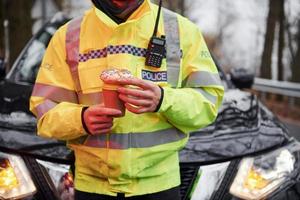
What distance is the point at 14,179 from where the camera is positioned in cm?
319

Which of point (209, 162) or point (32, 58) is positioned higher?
point (32, 58)

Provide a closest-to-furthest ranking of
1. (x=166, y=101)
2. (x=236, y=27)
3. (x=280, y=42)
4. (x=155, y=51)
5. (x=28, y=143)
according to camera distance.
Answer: (x=166, y=101) → (x=155, y=51) → (x=28, y=143) → (x=280, y=42) → (x=236, y=27)

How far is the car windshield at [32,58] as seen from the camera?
5.09 meters

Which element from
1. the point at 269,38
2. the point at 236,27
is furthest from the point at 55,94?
the point at 236,27

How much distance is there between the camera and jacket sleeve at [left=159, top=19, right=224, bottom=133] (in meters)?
2.44

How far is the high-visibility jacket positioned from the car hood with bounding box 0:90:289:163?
2.34ft

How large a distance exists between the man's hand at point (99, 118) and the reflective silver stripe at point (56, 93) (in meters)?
0.21

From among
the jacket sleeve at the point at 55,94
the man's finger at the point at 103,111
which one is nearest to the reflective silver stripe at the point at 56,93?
the jacket sleeve at the point at 55,94

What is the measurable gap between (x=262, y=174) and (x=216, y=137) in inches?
12.7

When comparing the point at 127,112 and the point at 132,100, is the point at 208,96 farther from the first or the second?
the point at 132,100

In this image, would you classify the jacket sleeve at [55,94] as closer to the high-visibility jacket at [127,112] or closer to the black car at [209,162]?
the high-visibility jacket at [127,112]

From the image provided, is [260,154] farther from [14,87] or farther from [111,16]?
[14,87]

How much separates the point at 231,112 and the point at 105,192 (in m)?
1.68

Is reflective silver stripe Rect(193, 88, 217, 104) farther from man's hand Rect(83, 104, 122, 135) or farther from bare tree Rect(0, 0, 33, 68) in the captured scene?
bare tree Rect(0, 0, 33, 68)
